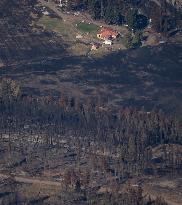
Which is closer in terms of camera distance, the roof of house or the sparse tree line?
the roof of house

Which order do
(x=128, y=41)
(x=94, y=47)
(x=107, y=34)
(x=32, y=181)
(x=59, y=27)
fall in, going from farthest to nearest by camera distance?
(x=59, y=27), (x=107, y=34), (x=128, y=41), (x=94, y=47), (x=32, y=181)

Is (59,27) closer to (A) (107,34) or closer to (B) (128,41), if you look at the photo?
(A) (107,34)

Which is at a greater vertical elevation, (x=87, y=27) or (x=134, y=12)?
(x=134, y=12)

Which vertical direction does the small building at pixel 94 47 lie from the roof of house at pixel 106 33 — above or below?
below

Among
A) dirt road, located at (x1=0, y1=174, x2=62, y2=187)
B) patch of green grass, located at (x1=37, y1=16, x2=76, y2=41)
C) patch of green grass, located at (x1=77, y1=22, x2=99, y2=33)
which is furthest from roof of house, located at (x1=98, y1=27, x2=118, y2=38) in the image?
dirt road, located at (x1=0, y1=174, x2=62, y2=187)

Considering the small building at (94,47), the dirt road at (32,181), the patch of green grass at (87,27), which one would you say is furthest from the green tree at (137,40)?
the dirt road at (32,181)

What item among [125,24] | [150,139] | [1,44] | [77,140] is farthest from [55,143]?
[125,24]

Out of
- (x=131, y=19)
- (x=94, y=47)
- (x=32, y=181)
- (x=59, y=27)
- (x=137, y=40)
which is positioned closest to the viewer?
(x=32, y=181)

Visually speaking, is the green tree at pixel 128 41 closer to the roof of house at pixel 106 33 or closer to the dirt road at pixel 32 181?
the roof of house at pixel 106 33

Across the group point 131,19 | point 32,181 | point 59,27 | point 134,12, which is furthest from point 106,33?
point 32,181

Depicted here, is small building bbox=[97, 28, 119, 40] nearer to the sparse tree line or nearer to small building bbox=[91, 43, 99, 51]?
small building bbox=[91, 43, 99, 51]
